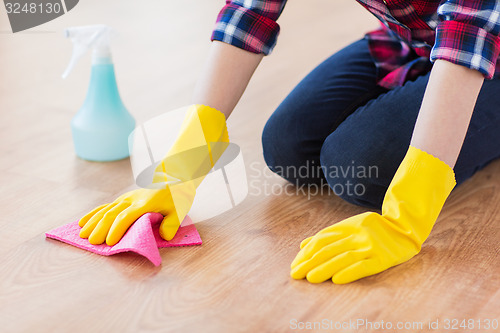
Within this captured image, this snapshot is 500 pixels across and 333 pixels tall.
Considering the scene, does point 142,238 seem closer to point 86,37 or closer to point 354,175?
point 354,175

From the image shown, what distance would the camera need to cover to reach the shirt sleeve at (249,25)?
117cm

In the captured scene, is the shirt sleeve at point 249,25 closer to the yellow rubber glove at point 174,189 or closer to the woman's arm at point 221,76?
the woman's arm at point 221,76

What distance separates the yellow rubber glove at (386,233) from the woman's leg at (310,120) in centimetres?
31

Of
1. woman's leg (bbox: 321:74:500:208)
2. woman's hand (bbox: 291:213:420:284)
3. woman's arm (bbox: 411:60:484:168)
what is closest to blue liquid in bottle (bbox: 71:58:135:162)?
woman's leg (bbox: 321:74:500:208)

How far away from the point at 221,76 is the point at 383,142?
1.03 ft

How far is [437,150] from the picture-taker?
0.98 m

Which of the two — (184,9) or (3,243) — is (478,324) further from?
(184,9)

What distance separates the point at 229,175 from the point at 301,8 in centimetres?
169

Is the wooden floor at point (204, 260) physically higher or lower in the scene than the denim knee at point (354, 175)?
lower

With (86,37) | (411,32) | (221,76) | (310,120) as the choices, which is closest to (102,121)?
(86,37)

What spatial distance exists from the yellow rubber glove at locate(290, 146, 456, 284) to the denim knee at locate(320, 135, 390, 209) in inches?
6.1

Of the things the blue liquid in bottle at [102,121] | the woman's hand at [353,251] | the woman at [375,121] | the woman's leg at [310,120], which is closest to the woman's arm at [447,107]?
the woman at [375,121]

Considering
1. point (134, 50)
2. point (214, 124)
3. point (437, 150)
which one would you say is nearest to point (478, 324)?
point (437, 150)

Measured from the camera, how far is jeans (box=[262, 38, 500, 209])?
1168mm
